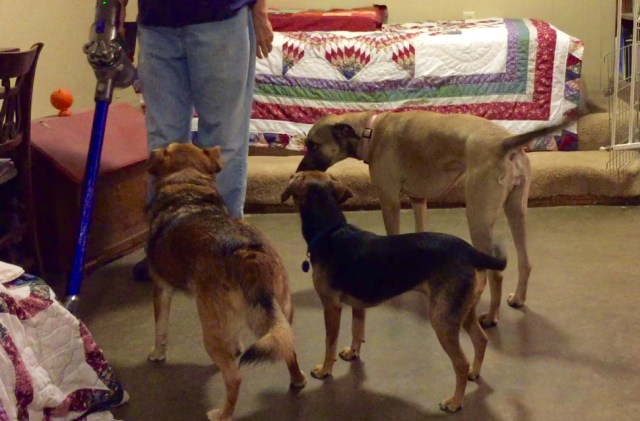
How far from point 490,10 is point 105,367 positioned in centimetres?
395

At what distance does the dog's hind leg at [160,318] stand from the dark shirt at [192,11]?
837 mm

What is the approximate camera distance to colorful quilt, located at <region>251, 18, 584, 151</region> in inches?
160

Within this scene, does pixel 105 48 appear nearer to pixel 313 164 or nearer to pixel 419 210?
pixel 313 164

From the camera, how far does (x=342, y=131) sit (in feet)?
9.20

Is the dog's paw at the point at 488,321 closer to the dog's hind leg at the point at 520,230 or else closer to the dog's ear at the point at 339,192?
the dog's hind leg at the point at 520,230

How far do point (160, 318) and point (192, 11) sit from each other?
98 cm

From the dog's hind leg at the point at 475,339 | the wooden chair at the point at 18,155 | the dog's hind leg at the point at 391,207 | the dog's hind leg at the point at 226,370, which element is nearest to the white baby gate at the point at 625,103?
the dog's hind leg at the point at 391,207

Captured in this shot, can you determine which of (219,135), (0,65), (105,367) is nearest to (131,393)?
(105,367)

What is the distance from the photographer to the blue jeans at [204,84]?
2.38m

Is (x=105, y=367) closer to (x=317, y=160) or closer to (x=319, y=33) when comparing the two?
(x=317, y=160)

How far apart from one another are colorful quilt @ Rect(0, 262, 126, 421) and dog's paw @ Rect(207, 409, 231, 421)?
27 centimetres

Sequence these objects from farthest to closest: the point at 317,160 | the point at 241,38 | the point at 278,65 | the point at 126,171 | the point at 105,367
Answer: the point at 278,65 < the point at 126,171 < the point at 317,160 < the point at 241,38 < the point at 105,367

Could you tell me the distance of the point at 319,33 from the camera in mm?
4340

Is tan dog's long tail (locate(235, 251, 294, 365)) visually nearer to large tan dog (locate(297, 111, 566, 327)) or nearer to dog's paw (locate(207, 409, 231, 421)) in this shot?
dog's paw (locate(207, 409, 231, 421))
